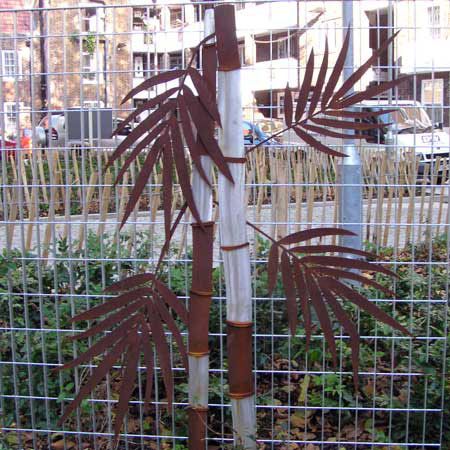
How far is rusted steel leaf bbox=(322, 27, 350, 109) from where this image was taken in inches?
81.6

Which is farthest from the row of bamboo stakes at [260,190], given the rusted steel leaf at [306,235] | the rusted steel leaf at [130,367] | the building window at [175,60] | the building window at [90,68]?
the rusted steel leaf at [130,367]

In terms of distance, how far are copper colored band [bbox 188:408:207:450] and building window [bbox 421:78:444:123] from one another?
1.57 meters

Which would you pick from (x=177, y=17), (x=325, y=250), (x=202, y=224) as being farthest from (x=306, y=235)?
(x=177, y=17)

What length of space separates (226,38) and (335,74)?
35cm

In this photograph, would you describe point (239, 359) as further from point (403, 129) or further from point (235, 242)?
point (403, 129)

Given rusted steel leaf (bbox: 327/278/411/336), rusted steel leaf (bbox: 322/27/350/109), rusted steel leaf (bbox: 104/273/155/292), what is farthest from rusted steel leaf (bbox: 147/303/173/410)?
rusted steel leaf (bbox: 322/27/350/109)

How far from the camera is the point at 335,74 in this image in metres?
2.09

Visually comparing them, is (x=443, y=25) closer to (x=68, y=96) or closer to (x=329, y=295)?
(x=329, y=295)

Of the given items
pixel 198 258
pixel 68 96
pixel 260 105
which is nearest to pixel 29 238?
pixel 68 96

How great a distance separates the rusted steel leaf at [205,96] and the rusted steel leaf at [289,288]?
489 millimetres

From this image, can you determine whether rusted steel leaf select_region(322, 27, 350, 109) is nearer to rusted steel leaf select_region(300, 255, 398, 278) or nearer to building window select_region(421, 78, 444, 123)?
rusted steel leaf select_region(300, 255, 398, 278)

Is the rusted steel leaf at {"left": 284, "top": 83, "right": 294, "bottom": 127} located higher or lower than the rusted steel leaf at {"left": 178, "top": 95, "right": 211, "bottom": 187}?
higher

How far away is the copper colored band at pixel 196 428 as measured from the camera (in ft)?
7.79

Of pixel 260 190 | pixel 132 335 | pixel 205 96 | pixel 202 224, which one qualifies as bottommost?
pixel 132 335
